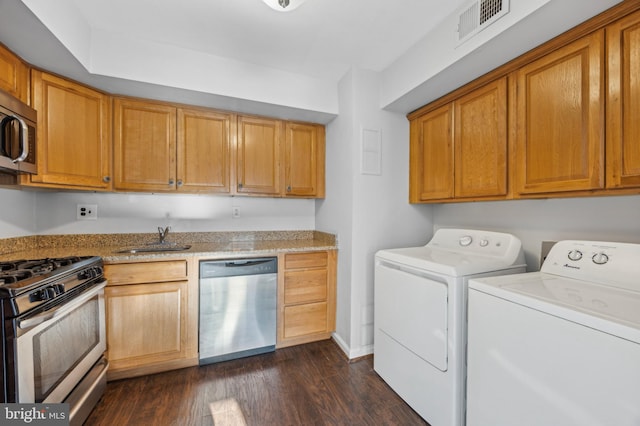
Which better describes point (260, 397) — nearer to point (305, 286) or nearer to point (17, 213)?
point (305, 286)

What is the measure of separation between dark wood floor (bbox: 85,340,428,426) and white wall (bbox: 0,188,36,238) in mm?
1321

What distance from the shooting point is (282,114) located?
246 cm

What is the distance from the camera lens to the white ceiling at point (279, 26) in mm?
1547

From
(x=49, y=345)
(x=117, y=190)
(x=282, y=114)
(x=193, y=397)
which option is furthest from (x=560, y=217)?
(x=117, y=190)

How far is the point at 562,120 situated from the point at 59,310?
108 inches

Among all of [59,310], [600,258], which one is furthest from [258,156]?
[600,258]

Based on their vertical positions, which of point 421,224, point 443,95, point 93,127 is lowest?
point 421,224

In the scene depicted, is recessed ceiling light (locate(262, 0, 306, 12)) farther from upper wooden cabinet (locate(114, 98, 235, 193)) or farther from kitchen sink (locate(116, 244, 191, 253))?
kitchen sink (locate(116, 244, 191, 253))

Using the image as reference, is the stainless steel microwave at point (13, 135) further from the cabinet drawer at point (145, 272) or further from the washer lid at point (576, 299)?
the washer lid at point (576, 299)

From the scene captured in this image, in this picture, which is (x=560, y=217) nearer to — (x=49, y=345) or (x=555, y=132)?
(x=555, y=132)

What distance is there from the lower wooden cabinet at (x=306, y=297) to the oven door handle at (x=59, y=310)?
1.23 metres

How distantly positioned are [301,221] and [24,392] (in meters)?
2.22

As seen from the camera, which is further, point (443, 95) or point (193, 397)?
point (443, 95)

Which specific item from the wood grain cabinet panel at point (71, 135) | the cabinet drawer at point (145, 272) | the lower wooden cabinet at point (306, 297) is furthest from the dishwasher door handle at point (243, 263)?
the wood grain cabinet panel at point (71, 135)
